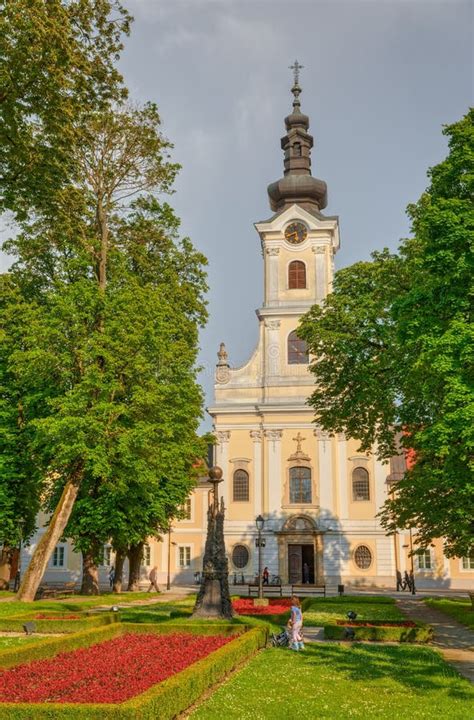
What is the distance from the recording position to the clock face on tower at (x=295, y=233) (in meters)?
47.0

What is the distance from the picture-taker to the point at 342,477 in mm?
43312

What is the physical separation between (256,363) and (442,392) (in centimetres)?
3029

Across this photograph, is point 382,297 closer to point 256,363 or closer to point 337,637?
point 337,637

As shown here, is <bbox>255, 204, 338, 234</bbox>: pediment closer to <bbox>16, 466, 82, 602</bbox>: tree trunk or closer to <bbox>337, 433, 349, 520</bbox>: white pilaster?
<bbox>337, 433, 349, 520</bbox>: white pilaster

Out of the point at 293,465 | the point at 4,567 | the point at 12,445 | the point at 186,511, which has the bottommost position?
the point at 4,567

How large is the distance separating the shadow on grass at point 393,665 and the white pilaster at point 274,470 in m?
27.3

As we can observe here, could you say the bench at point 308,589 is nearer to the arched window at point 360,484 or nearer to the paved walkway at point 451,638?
the arched window at point 360,484

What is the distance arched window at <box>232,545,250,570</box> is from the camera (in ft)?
140

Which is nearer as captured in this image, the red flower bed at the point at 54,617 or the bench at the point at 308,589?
the red flower bed at the point at 54,617

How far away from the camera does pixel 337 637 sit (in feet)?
55.8

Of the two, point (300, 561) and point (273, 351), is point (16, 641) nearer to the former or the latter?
point (300, 561)

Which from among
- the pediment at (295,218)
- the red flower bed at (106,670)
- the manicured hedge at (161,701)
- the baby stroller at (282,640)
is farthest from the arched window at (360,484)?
the manicured hedge at (161,701)

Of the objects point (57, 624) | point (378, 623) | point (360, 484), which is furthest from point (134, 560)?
point (378, 623)

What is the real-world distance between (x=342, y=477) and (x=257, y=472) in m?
5.11
